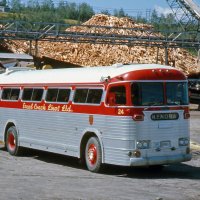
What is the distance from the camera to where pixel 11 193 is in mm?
10914

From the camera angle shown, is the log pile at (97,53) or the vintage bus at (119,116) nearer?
the vintage bus at (119,116)

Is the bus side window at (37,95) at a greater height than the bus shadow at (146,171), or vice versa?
the bus side window at (37,95)

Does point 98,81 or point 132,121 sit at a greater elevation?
point 98,81

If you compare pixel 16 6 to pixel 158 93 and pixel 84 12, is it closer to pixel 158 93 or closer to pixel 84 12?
pixel 84 12

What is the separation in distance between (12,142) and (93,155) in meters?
4.84

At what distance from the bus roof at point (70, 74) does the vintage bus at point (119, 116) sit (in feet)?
0.08

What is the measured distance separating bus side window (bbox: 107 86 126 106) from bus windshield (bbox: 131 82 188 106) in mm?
246

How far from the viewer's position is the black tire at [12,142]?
18219 mm

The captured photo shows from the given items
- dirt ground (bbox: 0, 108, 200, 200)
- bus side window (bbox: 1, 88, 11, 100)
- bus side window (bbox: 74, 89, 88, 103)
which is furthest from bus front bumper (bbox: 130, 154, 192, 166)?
bus side window (bbox: 1, 88, 11, 100)

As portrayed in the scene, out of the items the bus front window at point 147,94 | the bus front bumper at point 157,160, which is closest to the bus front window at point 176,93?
the bus front window at point 147,94

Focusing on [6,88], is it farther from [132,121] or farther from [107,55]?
[107,55]

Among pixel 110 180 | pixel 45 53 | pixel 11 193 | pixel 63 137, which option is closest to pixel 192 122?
pixel 63 137

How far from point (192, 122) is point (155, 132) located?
680 inches

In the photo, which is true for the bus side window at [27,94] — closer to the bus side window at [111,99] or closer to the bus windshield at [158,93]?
the bus side window at [111,99]
